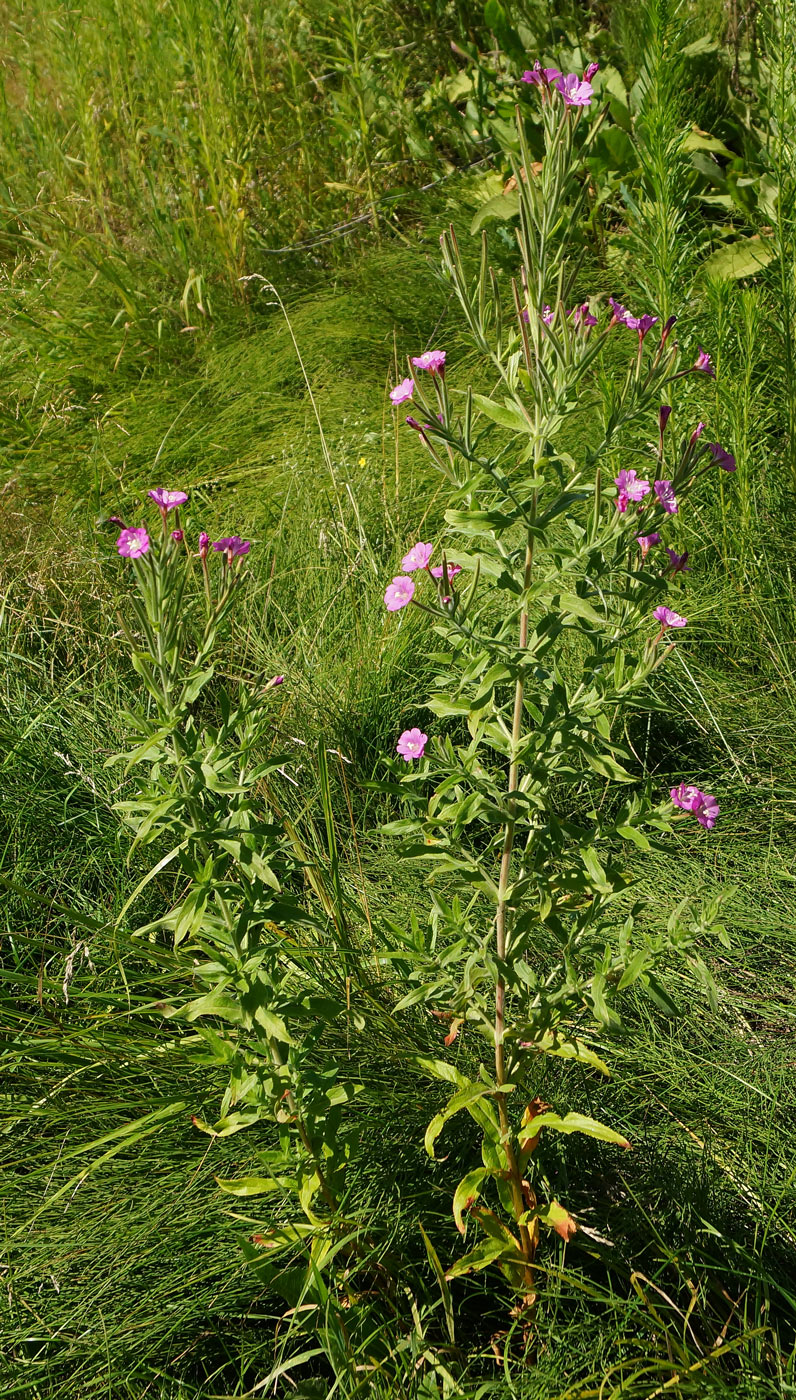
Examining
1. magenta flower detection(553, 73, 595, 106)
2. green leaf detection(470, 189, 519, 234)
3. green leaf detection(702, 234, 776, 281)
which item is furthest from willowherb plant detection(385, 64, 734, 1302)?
Result: green leaf detection(470, 189, 519, 234)

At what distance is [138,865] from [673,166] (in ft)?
6.21

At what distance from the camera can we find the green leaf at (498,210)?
353 cm

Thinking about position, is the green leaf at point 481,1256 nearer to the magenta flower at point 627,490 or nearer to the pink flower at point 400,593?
the pink flower at point 400,593

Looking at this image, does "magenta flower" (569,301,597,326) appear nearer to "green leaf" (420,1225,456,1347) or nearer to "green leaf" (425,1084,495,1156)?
"green leaf" (425,1084,495,1156)

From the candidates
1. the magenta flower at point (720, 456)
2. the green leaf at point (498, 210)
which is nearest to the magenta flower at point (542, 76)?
the magenta flower at point (720, 456)

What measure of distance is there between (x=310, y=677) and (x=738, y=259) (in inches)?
71.9

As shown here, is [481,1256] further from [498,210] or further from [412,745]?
[498,210]

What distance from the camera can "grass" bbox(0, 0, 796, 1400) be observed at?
1.56m

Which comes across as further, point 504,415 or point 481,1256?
point 481,1256

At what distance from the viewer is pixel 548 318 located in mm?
1291

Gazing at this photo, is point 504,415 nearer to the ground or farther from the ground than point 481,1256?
farther from the ground

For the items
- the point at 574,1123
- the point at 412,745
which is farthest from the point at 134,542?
the point at 574,1123

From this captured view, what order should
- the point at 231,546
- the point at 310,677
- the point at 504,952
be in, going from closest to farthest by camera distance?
the point at 231,546 → the point at 504,952 → the point at 310,677

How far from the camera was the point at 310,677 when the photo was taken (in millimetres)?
2537
